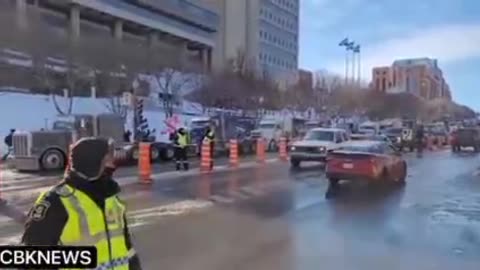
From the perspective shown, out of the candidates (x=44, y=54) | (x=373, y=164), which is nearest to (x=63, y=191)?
(x=373, y=164)

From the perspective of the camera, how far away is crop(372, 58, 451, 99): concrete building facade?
152 meters

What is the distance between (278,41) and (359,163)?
13793 cm

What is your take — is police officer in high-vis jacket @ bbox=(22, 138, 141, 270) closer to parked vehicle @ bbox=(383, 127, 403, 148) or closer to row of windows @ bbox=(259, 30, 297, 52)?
parked vehicle @ bbox=(383, 127, 403, 148)

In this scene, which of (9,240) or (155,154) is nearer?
(9,240)

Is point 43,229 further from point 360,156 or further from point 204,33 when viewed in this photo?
point 204,33

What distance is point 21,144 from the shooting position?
81.5 ft

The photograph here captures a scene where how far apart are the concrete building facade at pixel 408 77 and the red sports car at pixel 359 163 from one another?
12828 cm

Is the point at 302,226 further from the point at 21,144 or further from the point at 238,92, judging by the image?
the point at 238,92

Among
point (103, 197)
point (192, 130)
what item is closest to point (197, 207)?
point (103, 197)

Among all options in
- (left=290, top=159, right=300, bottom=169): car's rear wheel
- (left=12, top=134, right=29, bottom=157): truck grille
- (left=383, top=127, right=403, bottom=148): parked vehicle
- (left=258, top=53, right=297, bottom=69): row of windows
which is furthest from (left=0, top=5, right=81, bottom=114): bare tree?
(left=258, top=53, right=297, bottom=69): row of windows

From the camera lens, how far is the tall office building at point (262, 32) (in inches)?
5271

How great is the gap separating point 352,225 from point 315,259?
3490mm

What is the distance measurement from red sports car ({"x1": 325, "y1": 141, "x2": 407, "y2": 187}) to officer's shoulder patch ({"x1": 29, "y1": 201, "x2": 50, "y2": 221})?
54.0 ft

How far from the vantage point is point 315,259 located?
9086mm
